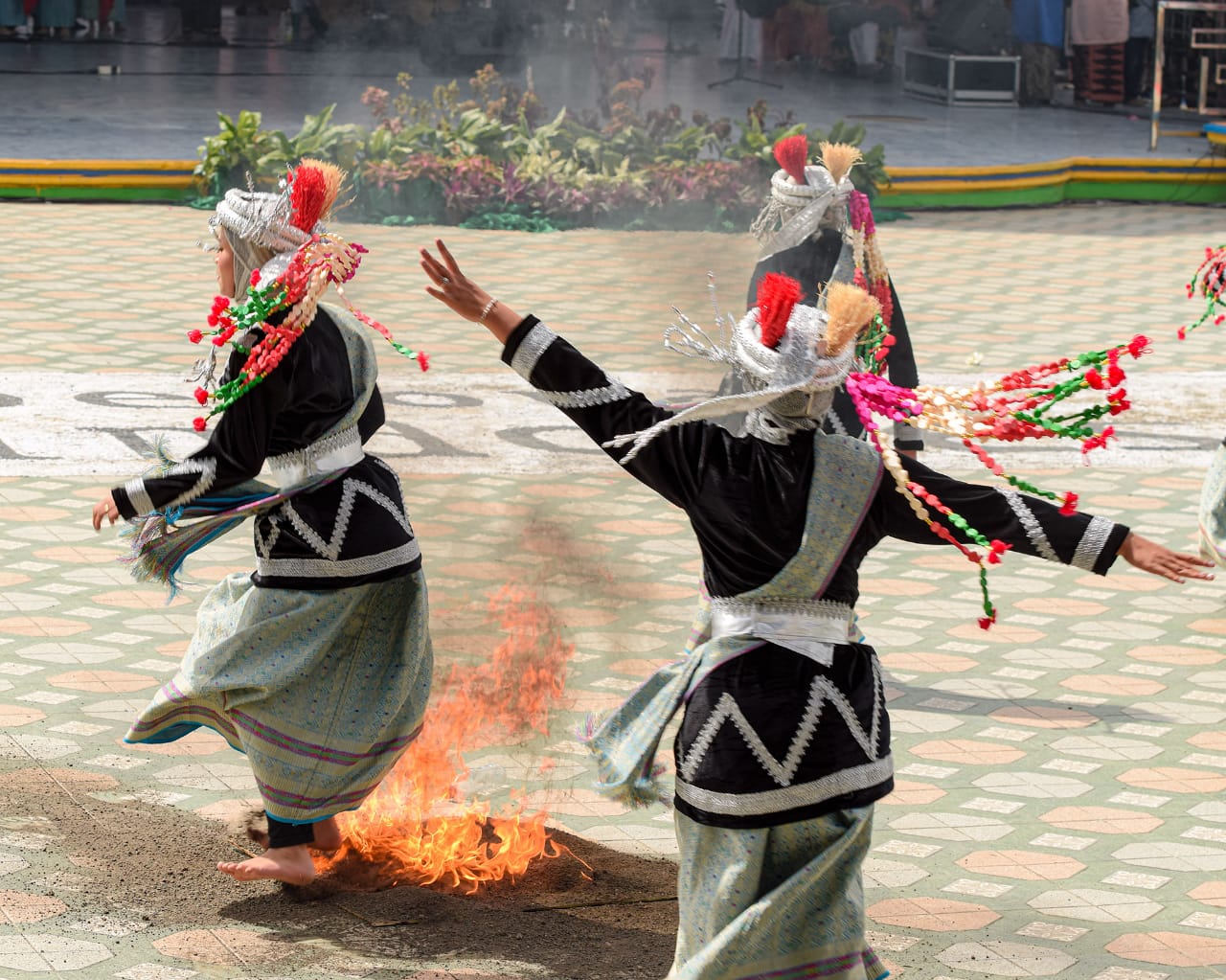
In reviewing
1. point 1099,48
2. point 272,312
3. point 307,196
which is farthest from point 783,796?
point 1099,48

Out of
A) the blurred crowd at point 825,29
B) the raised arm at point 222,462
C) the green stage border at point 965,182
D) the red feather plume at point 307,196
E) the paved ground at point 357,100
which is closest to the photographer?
the raised arm at point 222,462

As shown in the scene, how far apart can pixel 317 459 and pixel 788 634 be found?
1.33 metres

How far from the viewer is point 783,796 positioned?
11.2 ft

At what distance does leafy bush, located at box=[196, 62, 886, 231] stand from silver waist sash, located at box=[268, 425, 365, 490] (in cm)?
912

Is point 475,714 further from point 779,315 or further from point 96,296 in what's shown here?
point 96,296

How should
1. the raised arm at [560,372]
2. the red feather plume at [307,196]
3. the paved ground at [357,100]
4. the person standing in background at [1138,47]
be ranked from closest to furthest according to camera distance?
the raised arm at [560,372], the red feather plume at [307,196], the paved ground at [357,100], the person standing in background at [1138,47]

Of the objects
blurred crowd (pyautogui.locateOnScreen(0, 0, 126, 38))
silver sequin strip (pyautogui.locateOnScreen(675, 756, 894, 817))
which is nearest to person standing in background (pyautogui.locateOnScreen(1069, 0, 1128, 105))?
blurred crowd (pyautogui.locateOnScreen(0, 0, 126, 38))

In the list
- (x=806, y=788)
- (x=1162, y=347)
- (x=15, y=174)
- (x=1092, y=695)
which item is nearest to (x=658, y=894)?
(x=806, y=788)

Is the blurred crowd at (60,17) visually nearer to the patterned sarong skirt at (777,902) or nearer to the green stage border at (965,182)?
the green stage border at (965,182)

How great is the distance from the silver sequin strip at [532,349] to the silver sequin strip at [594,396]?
0.22ft

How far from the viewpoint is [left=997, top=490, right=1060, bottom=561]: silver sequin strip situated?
3.46 m

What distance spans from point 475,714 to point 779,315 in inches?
65.4

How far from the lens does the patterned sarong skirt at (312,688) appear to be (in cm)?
423

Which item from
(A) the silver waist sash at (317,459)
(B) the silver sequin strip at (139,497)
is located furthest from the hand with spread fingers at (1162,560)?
(B) the silver sequin strip at (139,497)
